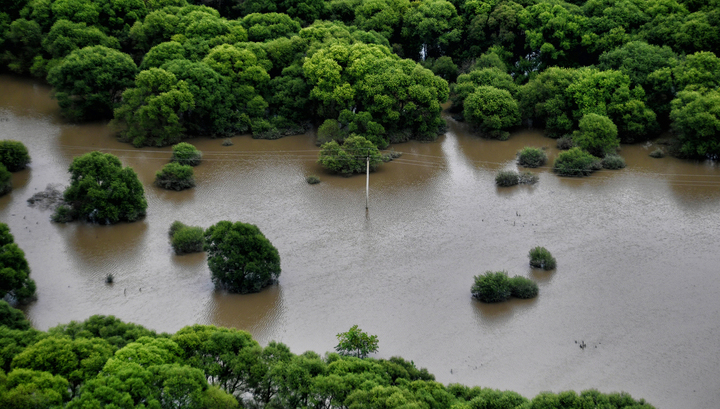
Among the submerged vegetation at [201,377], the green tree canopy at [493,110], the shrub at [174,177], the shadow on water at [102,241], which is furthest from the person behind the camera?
the green tree canopy at [493,110]

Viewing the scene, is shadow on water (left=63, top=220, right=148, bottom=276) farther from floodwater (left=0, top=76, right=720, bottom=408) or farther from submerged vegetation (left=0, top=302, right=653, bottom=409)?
submerged vegetation (left=0, top=302, right=653, bottom=409)

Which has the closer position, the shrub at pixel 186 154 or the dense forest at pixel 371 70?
the shrub at pixel 186 154

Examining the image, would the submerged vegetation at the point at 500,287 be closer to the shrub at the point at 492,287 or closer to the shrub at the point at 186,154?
the shrub at the point at 492,287

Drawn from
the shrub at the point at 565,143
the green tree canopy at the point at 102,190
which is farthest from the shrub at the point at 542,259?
the green tree canopy at the point at 102,190

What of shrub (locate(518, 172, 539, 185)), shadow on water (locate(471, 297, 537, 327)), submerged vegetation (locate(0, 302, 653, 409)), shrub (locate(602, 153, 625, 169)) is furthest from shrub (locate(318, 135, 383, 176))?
submerged vegetation (locate(0, 302, 653, 409))

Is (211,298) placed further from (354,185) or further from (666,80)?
(666,80)

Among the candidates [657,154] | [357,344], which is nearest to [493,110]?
[657,154]

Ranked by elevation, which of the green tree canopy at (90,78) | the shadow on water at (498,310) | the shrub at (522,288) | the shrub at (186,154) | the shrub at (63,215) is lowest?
the shadow on water at (498,310)
